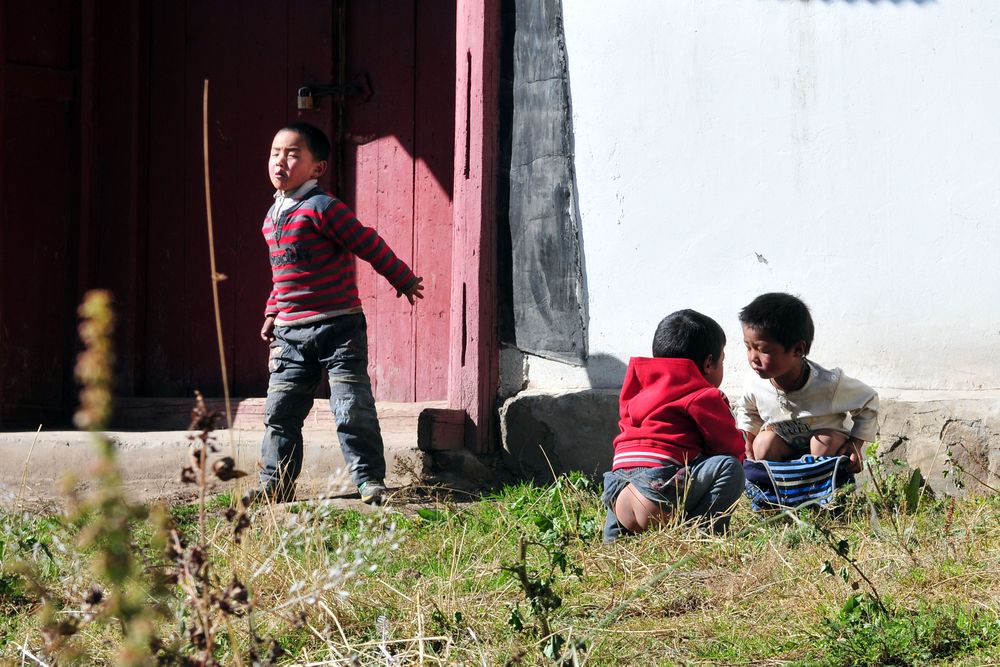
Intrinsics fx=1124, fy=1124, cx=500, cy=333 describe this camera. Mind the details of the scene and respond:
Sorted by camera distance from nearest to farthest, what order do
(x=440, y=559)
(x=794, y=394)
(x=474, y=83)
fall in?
(x=440, y=559)
(x=794, y=394)
(x=474, y=83)

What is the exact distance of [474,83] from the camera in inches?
181

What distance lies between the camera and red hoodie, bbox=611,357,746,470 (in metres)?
3.28

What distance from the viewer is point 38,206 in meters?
5.53

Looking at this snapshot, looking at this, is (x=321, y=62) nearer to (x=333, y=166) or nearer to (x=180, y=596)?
(x=333, y=166)

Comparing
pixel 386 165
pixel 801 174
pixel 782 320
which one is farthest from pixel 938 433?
pixel 386 165

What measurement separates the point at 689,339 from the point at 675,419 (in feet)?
0.80

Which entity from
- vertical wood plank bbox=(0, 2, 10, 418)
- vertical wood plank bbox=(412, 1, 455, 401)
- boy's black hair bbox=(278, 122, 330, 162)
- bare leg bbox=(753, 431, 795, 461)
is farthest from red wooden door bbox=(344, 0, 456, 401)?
bare leg bbox=(753, 431, 795, 461)

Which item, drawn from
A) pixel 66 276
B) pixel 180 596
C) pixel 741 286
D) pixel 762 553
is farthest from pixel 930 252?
pixel 66 276

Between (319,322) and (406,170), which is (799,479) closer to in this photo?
(319,322)

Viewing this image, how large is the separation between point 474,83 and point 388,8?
3.89 feet

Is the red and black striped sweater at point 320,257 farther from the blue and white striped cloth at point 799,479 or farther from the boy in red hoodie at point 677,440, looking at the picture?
the blue and white striped cloth at point 799,479

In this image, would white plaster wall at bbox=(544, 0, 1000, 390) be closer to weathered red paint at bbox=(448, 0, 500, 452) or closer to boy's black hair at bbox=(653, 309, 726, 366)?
weathered red paint at bbox=(448, 0, 500, 452)

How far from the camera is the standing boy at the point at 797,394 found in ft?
11.6

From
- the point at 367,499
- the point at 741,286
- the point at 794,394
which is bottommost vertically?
the point at 367,499
